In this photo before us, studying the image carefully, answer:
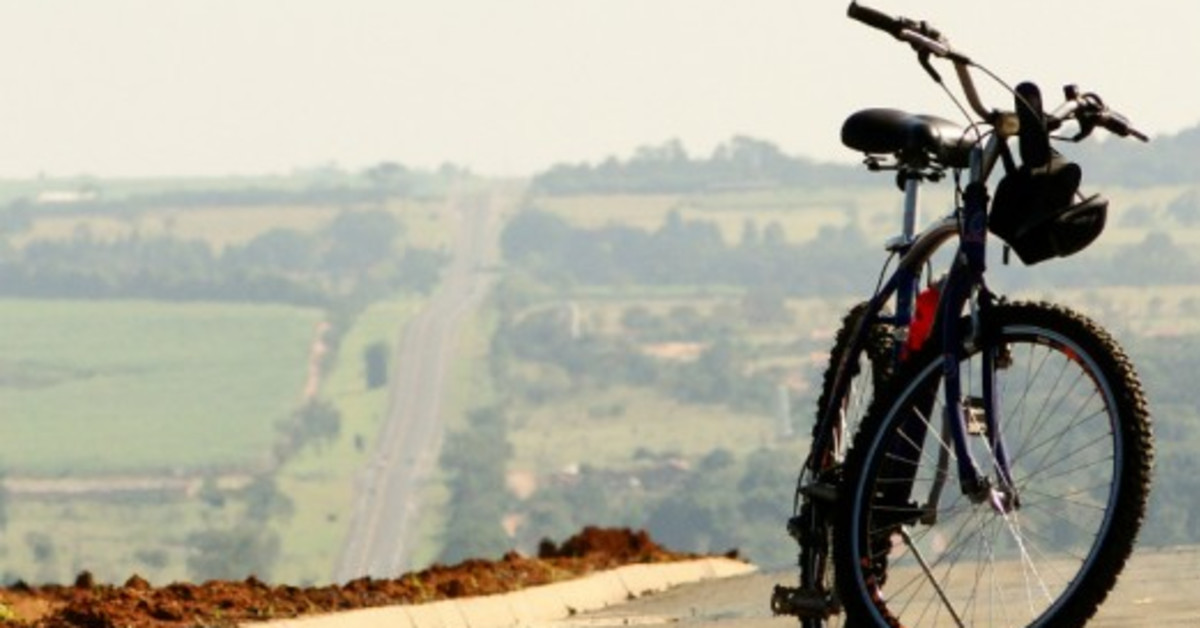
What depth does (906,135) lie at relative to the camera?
909 cm

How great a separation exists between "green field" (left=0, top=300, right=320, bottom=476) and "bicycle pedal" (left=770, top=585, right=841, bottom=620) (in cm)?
15054

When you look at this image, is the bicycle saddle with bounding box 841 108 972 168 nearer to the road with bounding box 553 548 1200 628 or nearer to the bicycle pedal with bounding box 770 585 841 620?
the bicycle pedal with bounding box 770 585 841 620

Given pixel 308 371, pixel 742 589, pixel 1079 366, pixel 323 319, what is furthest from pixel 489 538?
pixel 1079 366

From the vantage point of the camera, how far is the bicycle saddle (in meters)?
9.03

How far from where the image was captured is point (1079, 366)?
8109mm

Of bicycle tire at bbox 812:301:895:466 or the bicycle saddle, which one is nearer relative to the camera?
the bicycle saddle

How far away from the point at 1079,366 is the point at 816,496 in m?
1.58

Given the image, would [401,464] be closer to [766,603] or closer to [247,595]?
[766,603]

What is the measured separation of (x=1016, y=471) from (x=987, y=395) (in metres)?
0.20

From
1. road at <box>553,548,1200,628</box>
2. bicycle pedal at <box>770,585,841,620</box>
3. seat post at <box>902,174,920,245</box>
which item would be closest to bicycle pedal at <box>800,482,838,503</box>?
bicycle pedal at <box>770,585,841,620</box>

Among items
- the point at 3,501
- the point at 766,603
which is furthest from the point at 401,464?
the point at 766,603

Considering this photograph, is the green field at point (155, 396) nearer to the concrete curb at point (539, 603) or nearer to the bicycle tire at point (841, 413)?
the concrete curb at point (539, 603)


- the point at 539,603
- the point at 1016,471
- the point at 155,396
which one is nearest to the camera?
the point at 1016,471

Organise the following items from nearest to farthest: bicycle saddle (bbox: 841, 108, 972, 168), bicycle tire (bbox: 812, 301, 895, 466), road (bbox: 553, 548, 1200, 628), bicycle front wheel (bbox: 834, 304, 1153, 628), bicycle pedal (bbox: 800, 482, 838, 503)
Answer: bicycle front wheel (bbox: 834, 304, 1153, 628)
bicycle saddle (bbox: 841, 108, 972, 168)
bicycle pedal (bbox: 800, 482, 838, 503)
bicycle tire (bbox: 812, 301, 895, 466)
road (bbox: 553, 548, 1200, 628)
